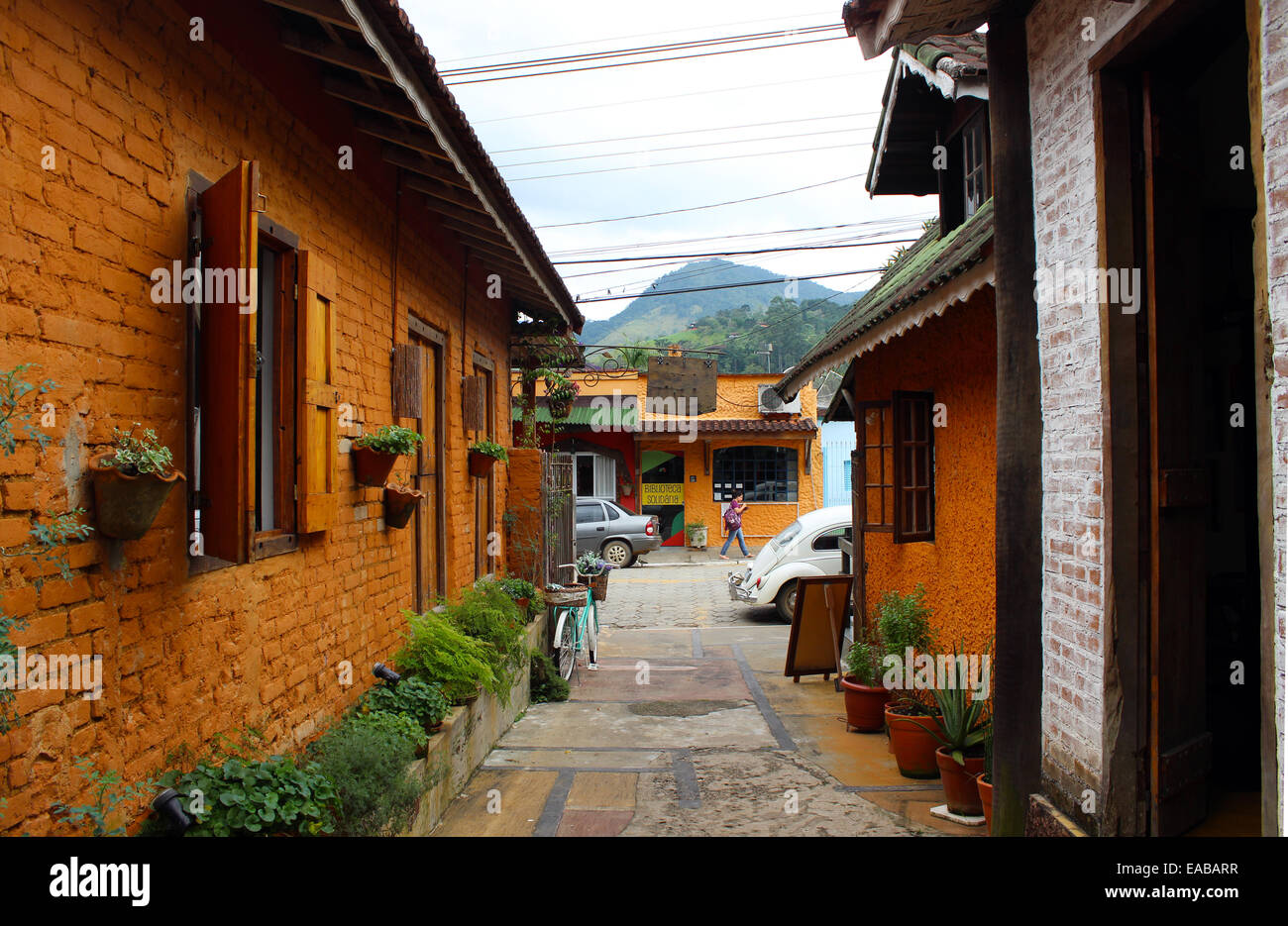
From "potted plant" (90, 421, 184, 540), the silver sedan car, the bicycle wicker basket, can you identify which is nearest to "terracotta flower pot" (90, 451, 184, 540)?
"potted plant" (90, 421, 184, 540)

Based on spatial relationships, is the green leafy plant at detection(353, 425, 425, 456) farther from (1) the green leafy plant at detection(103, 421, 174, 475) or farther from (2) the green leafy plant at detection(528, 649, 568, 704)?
(2) the green leafy plant at detection(528, 649, 568, 704)

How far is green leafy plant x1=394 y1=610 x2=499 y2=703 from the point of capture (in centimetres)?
532

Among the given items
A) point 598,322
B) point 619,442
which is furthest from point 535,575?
point 598,322

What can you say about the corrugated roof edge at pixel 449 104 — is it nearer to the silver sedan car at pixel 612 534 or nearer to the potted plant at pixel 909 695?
the potted plant at pixel 909 695

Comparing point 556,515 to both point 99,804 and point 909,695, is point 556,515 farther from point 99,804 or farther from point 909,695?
point 99,804

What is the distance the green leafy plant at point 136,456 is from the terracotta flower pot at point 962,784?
4.25 m

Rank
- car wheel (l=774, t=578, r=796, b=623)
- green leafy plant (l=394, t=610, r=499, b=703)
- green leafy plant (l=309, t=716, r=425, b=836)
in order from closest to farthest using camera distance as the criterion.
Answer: green leafy plant (l=309, t=716, r=425, b=836) < green leafy plant (l=394, t=610, r=499, b=703) < car wheel (l=774, t=578, r=796, b=623)

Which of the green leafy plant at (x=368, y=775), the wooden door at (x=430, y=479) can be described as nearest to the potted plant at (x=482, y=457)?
the wooden door at (x=430, y=479)

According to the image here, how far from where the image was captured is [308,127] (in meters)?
4.27

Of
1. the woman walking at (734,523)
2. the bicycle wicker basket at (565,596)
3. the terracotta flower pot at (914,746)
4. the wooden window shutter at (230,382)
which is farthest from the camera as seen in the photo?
the woman walking at (734,523)

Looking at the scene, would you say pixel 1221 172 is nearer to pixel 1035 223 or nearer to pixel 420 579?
pixel 1035 223

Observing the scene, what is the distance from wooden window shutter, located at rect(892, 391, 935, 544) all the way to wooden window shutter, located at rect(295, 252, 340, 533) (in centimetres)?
400

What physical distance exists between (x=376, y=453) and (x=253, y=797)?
2309 mm

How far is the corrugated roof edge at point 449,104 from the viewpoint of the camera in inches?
141
